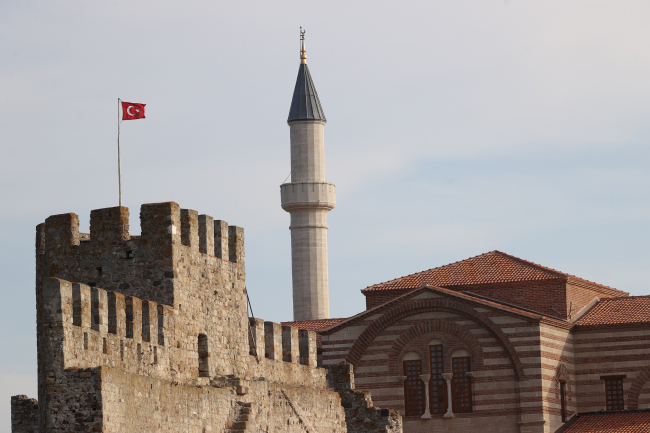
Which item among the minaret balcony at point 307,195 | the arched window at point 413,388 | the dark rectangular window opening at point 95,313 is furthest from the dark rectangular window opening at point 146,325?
the minaret balcony at point 307,195

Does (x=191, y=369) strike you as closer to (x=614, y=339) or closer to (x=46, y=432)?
(x=46, y=432)

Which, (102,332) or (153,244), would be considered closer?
(102,332)

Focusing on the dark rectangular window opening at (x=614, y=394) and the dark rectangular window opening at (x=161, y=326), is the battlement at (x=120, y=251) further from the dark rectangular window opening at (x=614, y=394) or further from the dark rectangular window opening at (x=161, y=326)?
the dark rectangular window opening at (x=614, y=394)

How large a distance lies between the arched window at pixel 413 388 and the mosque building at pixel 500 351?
0.11 ft

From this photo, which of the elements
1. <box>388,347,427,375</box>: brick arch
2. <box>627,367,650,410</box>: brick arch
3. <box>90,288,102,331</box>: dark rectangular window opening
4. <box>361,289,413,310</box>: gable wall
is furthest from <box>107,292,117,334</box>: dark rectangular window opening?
<box>627,367,650,410</box>: brick arch

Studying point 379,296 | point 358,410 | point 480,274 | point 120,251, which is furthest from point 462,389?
point 120,251

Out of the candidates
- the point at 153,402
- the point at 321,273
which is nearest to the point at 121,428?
the point at 153,402

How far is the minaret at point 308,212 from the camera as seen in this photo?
6091 cm

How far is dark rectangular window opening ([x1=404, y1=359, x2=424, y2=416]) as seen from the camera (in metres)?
39.8

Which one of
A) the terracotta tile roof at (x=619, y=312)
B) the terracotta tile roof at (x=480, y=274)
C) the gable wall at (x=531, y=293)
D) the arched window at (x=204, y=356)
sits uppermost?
the terracotta tile roof at (x=480, y=274)

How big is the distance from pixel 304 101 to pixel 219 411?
4056 cm

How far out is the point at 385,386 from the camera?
40.0 m

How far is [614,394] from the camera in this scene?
4050 cm

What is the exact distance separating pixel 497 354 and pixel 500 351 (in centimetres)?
15
